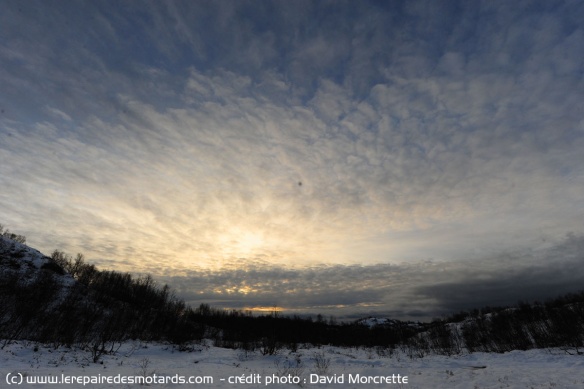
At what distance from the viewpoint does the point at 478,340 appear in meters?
60.0

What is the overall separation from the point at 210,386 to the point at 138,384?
3632mm

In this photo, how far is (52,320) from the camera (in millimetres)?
42531

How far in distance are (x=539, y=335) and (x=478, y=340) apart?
49.7 ft

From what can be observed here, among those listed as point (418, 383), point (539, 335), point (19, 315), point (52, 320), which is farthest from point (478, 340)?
point (19, 315)

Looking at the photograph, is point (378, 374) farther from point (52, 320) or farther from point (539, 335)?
point (52, 320)

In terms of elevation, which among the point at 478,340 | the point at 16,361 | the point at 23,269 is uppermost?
the point at 23,269

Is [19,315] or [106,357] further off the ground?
[19,315]

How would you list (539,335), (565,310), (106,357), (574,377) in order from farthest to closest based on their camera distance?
(565,310) < (539,335) < (106,357) < (574,377)

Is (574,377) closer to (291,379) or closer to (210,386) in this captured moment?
(291,379)

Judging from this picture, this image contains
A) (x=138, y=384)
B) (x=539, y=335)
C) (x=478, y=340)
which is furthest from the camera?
(x=478, y=340)

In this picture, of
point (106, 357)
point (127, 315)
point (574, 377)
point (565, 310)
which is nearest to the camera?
point (574, 377)

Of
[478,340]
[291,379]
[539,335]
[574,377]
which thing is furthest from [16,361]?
[478,340]

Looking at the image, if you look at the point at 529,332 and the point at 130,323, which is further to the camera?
the point at 130,323

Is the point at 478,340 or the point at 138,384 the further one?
the point at 478,340
